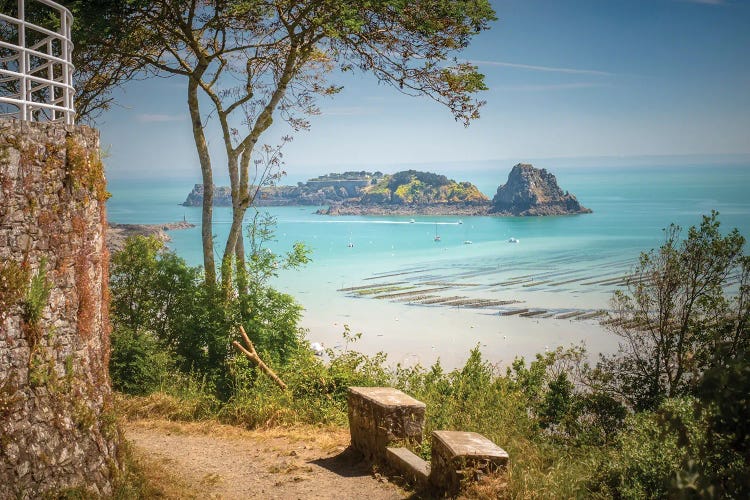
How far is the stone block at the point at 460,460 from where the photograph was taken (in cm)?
629

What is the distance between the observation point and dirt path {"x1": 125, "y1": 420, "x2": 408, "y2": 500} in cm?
747

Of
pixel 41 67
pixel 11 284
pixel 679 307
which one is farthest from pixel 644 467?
pixel 679 307

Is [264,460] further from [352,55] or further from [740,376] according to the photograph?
[352,55]

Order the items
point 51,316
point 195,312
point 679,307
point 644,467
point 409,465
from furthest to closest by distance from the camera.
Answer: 1. point 679,307
2. point 195,312
3. point 644,467
4. point 409,465
5. point 51,316

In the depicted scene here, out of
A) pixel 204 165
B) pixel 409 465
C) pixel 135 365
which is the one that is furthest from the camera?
pixel 204 165

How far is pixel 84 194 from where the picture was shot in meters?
6.93

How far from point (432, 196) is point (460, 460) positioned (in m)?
115

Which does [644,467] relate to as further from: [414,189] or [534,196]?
[414,189]

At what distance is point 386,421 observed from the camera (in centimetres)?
777

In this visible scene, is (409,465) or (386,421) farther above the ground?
(386,421)

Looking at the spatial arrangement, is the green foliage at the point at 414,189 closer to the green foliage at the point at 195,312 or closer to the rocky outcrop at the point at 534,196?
the rocky outcrop at the point at 534,196

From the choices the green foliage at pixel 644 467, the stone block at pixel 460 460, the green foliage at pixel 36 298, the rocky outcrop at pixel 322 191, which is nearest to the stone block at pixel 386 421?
the stone block at pixel 460 460

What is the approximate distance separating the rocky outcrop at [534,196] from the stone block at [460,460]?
10759 centimetres

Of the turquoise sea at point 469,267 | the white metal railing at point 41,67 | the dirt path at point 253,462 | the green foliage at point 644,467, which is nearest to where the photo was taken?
the white metal railing at point 41,67
